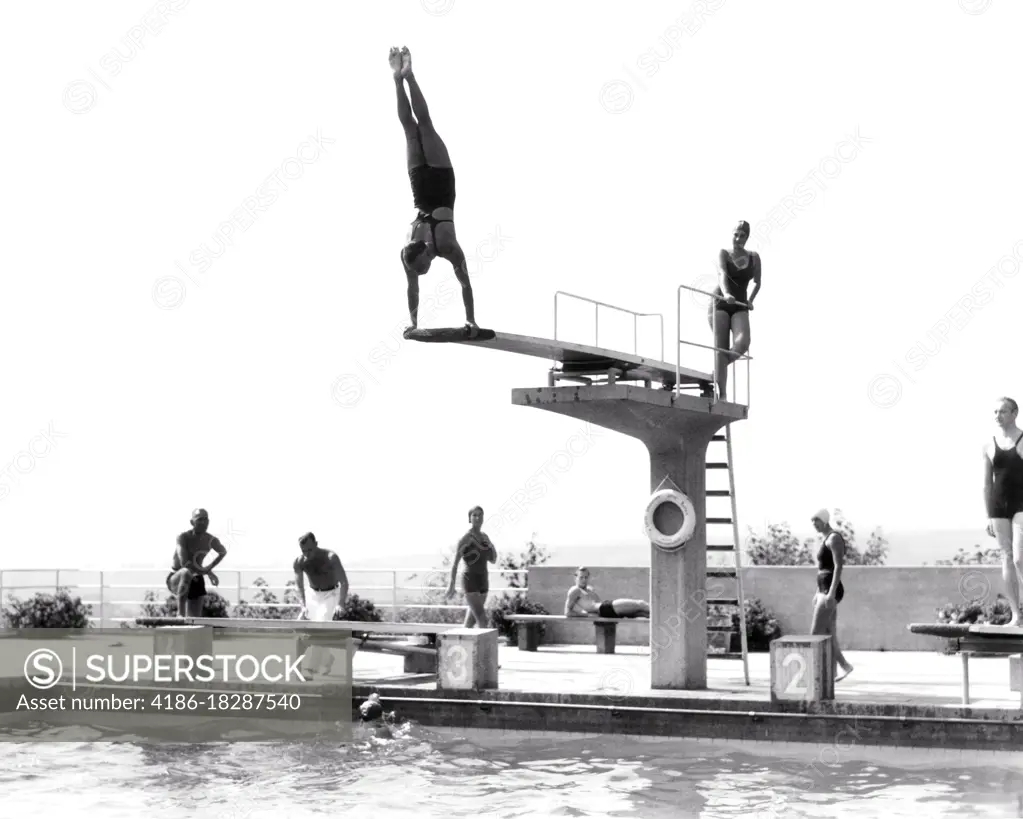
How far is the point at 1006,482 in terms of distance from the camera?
13641mm

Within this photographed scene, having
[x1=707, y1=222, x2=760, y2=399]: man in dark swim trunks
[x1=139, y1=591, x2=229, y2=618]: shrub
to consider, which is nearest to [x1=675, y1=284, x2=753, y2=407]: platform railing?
[x1=707, y1=222, x2=760, y2=399]: man in dark swim trunks

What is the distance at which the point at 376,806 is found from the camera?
39.0ft

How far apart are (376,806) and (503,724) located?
335 centimetres

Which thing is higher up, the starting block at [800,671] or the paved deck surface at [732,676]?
the starting block at [800,671]

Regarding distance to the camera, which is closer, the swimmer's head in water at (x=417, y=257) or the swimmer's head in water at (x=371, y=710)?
the swimmer's head in water at (x=417, y=257)

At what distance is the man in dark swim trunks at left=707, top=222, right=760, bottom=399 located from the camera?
1675cm

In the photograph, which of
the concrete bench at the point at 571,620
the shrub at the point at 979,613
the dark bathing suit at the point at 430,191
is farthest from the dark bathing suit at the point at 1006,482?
the concrete bench at the point at 571,620

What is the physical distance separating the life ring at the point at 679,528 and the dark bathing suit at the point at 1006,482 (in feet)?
10.6

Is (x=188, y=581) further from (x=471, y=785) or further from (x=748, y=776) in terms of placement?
(x=748, y=776)

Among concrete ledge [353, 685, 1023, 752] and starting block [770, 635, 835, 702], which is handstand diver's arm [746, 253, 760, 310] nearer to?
starting block [770, 635, 835, 702]

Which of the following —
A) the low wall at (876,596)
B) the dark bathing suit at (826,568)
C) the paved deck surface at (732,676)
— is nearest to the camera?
the paved deck surface at (732,676)

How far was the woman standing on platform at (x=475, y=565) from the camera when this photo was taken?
711 inches

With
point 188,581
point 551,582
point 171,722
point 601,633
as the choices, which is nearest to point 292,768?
point 171,722

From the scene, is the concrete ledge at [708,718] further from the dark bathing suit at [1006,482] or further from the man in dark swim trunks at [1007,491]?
the dark bathing suit at [1006,482]
